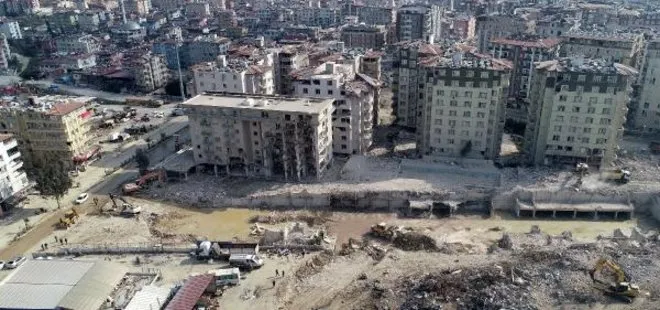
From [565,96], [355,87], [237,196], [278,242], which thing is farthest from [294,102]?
[565,96]

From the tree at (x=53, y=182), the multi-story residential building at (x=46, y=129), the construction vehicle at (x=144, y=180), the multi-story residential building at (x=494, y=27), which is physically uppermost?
the multi-story residential building at (x=494, y=27)

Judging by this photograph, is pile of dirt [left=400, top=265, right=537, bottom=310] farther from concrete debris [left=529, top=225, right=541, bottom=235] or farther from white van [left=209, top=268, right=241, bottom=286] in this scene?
white van [left=209, top=268, right=241, bottom=286]

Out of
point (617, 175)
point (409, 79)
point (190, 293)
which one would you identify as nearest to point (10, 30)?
point (409, 79)

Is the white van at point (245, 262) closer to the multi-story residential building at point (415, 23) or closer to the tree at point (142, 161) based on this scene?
the tree at point (142, 161)

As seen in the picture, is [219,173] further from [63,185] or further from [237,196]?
[63,185]

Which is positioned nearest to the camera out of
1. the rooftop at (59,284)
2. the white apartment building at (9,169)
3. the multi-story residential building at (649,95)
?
the rooftop at (59,284)

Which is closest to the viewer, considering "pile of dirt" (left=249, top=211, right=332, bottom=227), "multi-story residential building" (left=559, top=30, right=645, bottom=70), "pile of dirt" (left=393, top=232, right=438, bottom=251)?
"pile of dirt" (left=393, top=232, right=438, bottom=251)

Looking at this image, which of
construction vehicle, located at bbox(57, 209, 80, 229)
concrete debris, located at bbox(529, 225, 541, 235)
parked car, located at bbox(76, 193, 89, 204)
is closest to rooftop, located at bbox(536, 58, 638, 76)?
concrete debris, located at bbox(529, 225, 541, 235)

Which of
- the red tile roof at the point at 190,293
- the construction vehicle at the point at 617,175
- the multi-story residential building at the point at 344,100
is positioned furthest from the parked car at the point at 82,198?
the construction vehicle at the point at 617,175
